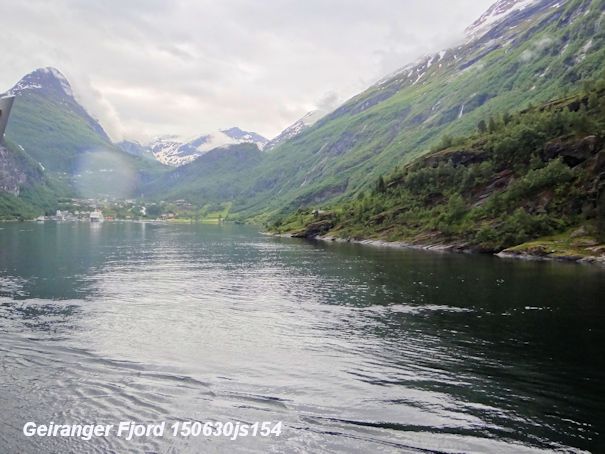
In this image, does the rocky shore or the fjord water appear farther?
the rocky shore

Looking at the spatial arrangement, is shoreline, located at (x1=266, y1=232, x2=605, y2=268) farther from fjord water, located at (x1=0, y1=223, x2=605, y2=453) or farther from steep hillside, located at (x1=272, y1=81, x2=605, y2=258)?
fjord water, located at (x1=0, y1=223, x2=605, y2=453)

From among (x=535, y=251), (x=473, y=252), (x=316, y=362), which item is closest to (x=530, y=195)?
(x=473, y=252)

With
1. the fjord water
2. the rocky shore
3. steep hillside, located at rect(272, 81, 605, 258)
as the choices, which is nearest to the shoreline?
the rocky shore

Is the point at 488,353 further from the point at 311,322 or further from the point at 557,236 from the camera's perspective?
the point at 557,236

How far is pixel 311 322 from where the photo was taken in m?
57.5

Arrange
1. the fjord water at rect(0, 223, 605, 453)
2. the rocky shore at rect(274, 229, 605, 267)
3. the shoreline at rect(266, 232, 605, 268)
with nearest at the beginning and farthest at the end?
the fjord water at rect(0, 223, 605, 453), the shoreline at rect(266, 232, 605, 268), the rocky shore at rect(274, 229, 605, 267)

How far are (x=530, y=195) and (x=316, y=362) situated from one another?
138 m

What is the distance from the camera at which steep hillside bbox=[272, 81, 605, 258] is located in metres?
138

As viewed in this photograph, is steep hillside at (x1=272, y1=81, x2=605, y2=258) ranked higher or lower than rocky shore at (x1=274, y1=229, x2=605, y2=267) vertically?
higher

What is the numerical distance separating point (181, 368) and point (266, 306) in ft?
91.3

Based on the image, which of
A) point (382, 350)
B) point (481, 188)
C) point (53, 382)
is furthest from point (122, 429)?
point (481, 188)

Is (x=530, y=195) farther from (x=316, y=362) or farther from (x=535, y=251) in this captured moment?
(x=316, y=362)

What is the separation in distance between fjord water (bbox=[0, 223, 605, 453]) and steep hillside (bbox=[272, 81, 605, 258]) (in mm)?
57129

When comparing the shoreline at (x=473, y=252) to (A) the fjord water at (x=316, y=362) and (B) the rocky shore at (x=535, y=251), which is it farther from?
(A) the fjord water at (x=316, y=362)
